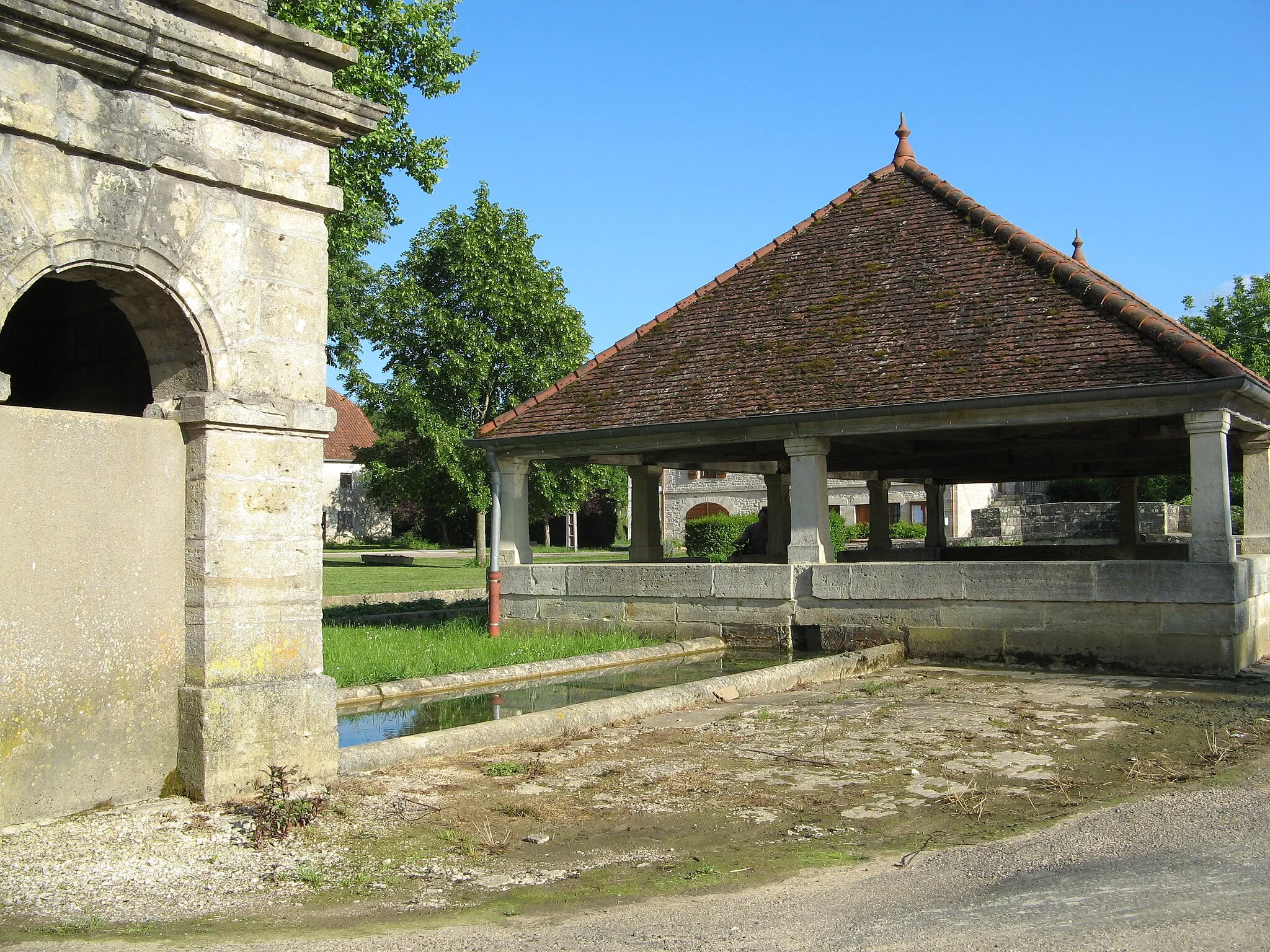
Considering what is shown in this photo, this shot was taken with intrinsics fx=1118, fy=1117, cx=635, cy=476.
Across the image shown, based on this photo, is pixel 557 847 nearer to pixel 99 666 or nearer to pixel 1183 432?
pixel 99 666

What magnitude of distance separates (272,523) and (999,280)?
29.3 ft

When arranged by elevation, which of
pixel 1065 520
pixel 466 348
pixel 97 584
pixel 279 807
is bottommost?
pixel 279 807

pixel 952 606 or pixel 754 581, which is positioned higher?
pixel 754 581

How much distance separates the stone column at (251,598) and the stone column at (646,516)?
991 cm

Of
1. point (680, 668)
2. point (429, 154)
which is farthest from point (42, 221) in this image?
point (429, 154)

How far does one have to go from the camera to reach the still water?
26.3 ft

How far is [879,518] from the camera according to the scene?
18.2 metres

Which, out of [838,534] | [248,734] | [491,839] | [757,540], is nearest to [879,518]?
[757,540]

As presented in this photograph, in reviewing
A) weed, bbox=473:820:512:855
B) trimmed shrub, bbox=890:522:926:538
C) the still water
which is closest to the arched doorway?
weed, bbox=473:820:512:855

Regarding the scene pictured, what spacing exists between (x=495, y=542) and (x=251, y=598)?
789 cm

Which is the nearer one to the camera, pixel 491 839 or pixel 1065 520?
pixel 491 839

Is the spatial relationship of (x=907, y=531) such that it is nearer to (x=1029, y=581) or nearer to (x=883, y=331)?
(x=883, y=331)

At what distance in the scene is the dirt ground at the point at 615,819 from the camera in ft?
13.3

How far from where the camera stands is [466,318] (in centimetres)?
2873
